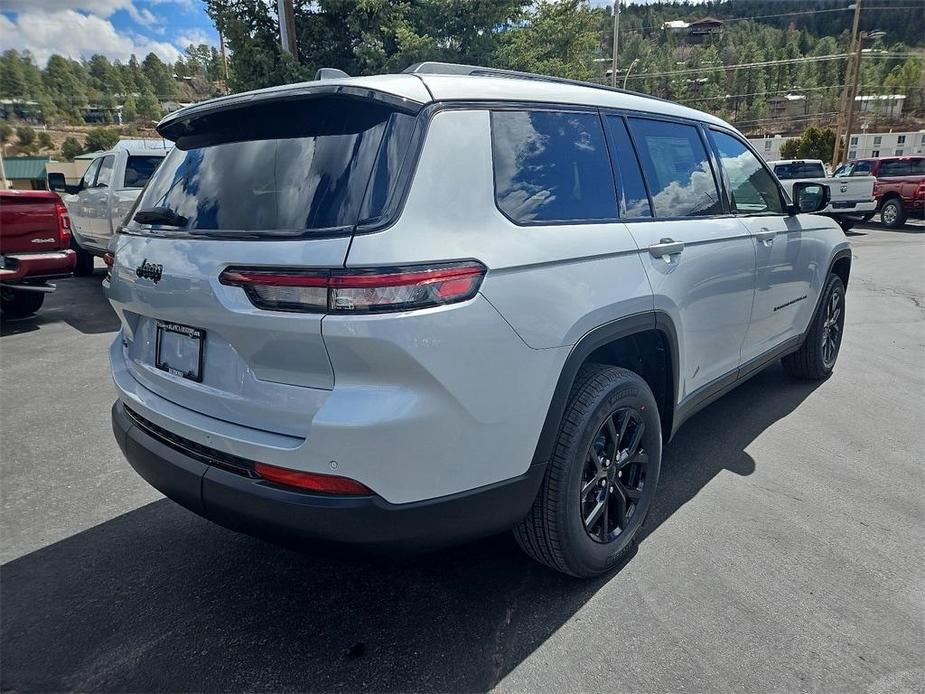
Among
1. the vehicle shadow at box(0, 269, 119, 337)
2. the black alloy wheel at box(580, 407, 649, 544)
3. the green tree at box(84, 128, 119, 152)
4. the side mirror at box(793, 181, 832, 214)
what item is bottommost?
the vehicle shadow at box(0, 269, 119, 337)

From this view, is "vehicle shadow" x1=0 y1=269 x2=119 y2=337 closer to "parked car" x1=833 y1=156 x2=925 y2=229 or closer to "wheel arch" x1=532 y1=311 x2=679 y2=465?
"wheel arch" x1=532 y1=311 x2=679 y2=465

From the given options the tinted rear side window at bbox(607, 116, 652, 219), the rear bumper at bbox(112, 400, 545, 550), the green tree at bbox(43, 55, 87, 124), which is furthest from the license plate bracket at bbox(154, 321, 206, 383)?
the green tree at bbox(43, 55, 87, 124)

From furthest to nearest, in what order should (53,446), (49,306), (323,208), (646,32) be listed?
(646,32) < (49,306) < (53,446) < (323,208)

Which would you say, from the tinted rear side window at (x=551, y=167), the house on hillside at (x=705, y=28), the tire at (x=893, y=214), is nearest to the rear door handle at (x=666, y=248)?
the tinted rear side window at (x=551, y=167)

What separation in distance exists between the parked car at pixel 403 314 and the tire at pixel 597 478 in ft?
0.03

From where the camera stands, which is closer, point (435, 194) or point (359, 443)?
point (359, 443)

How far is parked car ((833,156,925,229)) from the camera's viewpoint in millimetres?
17609

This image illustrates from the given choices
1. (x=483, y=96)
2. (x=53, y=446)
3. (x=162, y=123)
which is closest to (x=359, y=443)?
(x=483, y=96)

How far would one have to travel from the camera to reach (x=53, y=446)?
3914 millimetres

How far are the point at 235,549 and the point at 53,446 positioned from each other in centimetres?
198

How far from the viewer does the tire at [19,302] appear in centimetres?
746

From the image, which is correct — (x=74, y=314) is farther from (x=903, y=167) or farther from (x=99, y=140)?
(x=99, y=140)

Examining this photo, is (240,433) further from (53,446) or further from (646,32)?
(646,32)

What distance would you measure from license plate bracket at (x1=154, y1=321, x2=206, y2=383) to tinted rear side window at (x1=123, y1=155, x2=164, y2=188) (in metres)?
7.73
